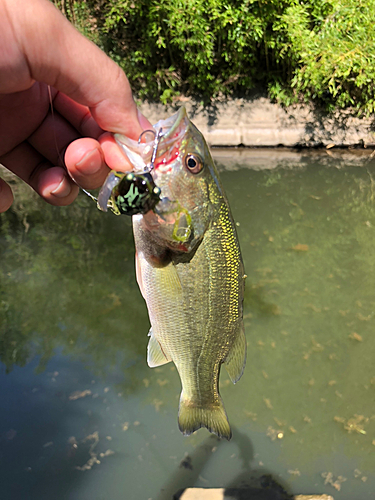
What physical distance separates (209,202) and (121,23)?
34.2 feet

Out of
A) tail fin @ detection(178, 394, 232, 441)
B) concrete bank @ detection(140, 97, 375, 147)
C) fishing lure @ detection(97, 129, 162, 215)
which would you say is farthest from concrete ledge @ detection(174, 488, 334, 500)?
concrete bank @ detection(140, 97, 375, 147)

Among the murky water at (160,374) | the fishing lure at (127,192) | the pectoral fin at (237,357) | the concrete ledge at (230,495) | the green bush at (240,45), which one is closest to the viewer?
the fishing lure at (127,192)

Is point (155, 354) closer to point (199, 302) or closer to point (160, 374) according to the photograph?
point (199, 302)

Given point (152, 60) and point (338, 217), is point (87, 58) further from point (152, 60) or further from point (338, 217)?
point (152, 60)

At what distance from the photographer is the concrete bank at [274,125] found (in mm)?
10086

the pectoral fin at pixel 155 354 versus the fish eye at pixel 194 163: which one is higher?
the fish eye at pixel 194 163

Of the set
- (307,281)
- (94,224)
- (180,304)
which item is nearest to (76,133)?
(180,304)

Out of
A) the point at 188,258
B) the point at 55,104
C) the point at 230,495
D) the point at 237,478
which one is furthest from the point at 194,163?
the point at 237,478

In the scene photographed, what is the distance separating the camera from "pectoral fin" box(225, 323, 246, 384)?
1.88 m

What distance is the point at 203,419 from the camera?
1.96 m

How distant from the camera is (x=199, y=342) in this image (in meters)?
1.84

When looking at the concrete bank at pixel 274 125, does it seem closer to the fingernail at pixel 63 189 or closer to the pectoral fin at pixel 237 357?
the fingernail at pixel 63 189

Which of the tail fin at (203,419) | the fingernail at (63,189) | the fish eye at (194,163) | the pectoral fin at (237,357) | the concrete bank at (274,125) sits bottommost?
the concrete bank at (274,125)

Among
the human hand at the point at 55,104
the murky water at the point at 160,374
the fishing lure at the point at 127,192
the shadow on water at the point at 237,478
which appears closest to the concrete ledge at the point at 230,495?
the shadow on water at the point at 237,478
